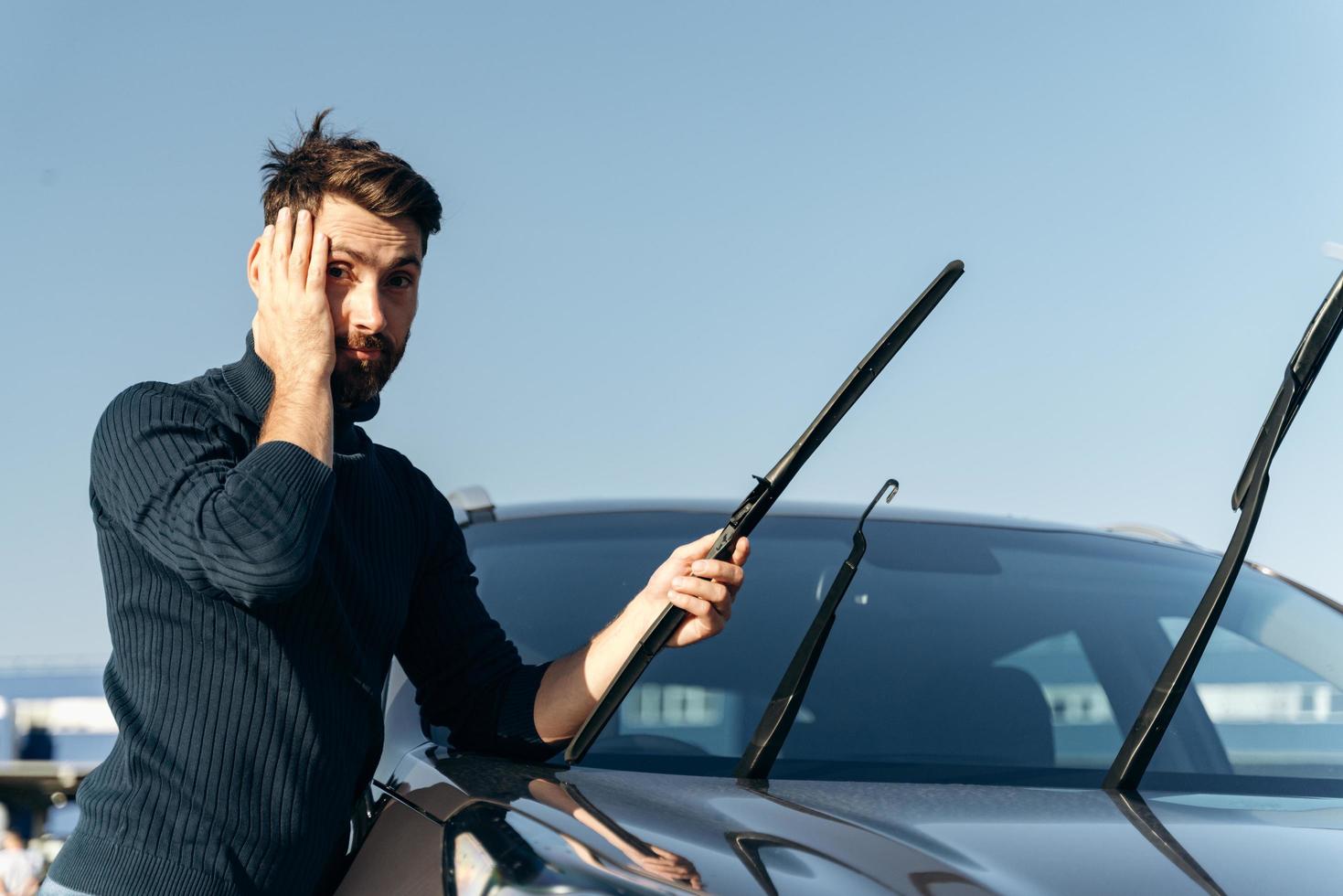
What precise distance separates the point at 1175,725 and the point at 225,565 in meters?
1.62

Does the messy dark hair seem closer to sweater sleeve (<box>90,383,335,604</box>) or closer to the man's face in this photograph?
the man's face

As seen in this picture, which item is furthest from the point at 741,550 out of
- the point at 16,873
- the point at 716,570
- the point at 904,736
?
the point at 16,873

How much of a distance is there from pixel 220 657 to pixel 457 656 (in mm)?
532

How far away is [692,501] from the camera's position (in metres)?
3.09

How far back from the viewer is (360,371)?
212 cm

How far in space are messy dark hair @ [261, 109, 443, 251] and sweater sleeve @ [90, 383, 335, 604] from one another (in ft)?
1.20

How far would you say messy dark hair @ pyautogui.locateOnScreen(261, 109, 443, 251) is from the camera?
2.14 meters

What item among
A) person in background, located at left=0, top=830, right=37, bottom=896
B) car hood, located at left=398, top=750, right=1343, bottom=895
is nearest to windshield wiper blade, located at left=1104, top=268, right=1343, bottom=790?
car hood, located at left=398, top=750, right=1343, bottom=895

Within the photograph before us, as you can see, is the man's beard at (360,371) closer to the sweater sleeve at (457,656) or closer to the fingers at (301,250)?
the fingers at (301,250)

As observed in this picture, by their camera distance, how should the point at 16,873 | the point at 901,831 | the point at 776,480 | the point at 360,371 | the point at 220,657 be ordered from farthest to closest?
the point at 16,873 → the point at 360,371 → the point at 776,480 → the point at 220,657 → the point at 901,831

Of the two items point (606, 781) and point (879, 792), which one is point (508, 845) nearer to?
point (606, 781)

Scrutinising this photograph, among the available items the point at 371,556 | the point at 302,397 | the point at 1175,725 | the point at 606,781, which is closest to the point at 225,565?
the point at 302,397

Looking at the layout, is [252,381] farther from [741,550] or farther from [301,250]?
[741,550]

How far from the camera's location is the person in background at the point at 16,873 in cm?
857
